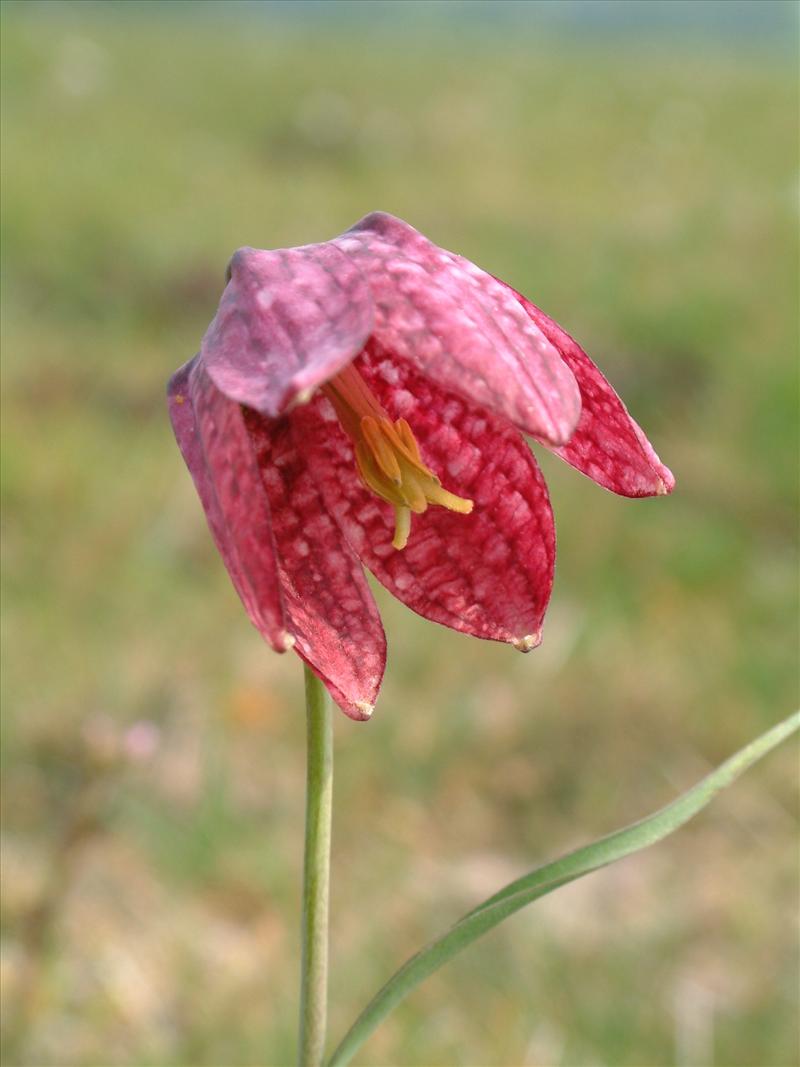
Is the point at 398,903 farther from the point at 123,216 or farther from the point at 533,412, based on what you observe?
the point at 123,216

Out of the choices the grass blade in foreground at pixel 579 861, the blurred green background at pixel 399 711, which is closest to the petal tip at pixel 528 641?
the grass blade in foreground at pixel 579 861

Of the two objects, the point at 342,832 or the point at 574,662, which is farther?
the point at 574,662

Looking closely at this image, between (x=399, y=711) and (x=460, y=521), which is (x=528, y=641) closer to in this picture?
(x=460, y=521)

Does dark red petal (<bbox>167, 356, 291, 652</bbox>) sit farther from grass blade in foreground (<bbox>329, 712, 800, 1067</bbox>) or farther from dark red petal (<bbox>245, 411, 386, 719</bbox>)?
grass blade in foreground (<bbox>329, 712, 800, 1067</bbox>)

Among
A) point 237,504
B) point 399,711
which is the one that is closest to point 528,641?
point 237,504

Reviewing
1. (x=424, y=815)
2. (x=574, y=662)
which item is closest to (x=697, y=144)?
(x=574, y=662)

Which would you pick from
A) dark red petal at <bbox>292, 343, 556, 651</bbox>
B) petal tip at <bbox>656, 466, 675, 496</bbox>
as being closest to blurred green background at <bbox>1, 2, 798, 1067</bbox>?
dark red petal at <bbox>292, 343, 556, 651</bbox>
